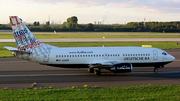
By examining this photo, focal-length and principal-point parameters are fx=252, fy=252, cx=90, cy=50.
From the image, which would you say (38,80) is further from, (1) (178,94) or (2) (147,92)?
(1) (178,94)

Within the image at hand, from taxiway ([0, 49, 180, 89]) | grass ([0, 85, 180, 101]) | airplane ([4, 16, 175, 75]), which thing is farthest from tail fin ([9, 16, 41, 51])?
grass ([0, 85, 180, 101])

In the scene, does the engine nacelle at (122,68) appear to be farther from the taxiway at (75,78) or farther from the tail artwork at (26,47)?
the tail artwork at (26,47)

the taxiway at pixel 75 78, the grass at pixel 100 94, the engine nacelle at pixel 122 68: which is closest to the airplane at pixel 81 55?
the engine nacelle at pixel 122 68

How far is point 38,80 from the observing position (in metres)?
27.0

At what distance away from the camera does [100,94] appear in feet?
64.3

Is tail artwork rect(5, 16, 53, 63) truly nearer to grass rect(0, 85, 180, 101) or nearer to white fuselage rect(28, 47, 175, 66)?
white fuselage rect(28, 47, 175, 66)

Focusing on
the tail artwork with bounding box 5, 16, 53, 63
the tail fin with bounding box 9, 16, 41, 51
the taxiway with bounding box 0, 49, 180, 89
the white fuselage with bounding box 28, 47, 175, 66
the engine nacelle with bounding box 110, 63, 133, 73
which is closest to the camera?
the taxiway with bounding box 0, 49, 180, 89

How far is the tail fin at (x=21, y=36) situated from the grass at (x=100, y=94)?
9825 mm

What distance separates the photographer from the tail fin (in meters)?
29.2

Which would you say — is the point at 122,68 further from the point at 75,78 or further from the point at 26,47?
the point at 26,47

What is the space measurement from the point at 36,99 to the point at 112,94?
18.9 ft

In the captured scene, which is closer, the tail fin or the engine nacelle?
the engine nacelle

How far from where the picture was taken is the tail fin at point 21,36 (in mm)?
29172

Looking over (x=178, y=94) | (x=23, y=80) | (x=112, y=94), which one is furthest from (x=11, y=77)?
(x=178, y=94)
